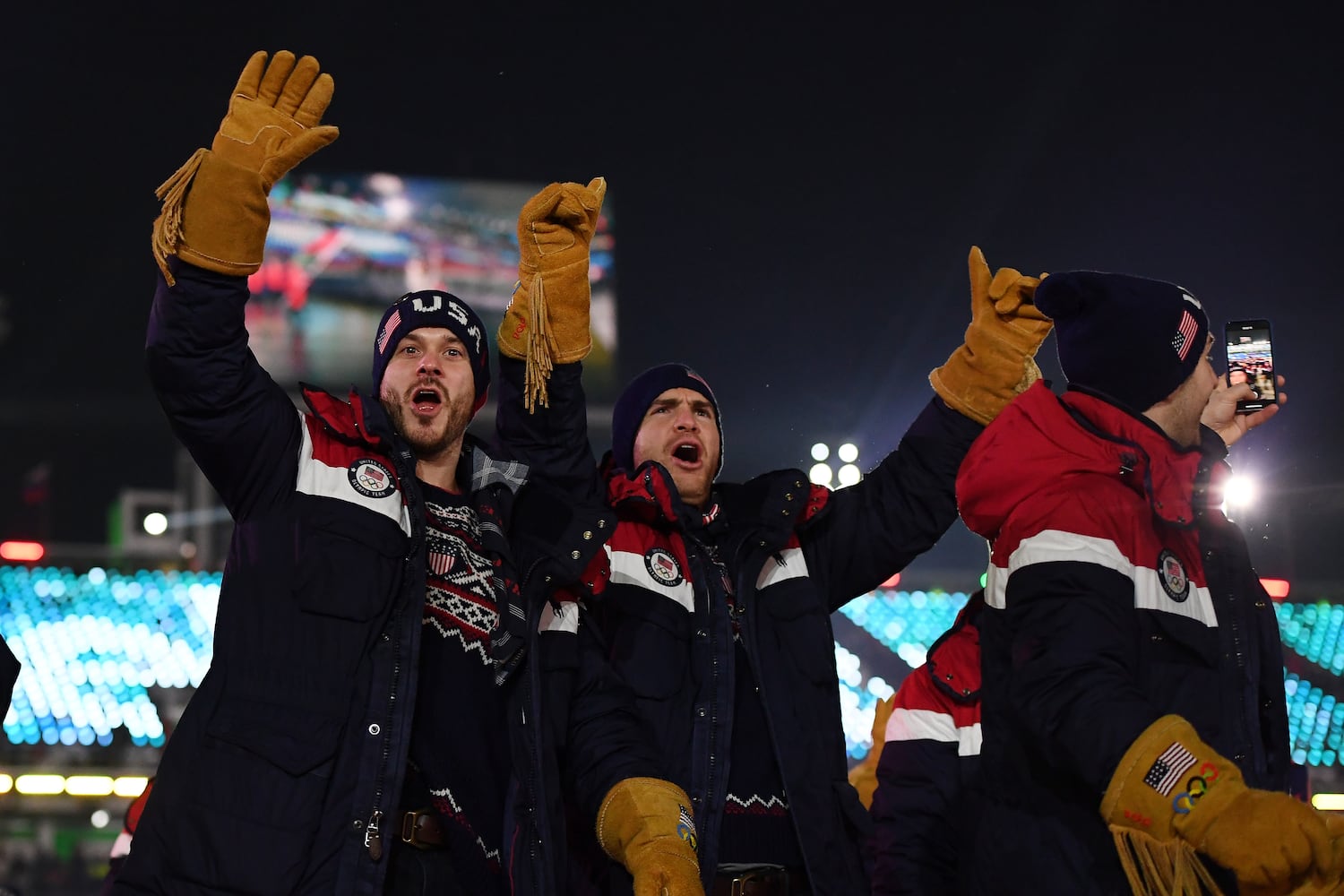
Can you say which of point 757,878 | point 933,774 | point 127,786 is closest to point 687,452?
point 933,774

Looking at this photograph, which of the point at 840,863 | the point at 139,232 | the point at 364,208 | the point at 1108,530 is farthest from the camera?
the point at 364,208

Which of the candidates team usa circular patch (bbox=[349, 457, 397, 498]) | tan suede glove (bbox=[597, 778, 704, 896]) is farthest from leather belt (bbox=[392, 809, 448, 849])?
team usa circular patch (bbox=[349, 457, 397, 498])

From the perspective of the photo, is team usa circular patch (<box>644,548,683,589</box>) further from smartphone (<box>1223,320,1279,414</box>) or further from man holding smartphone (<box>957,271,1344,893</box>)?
smartphone (<box>1223,320,1279,414</box>)

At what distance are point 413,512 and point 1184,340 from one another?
1.45 m

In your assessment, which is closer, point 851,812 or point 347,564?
point 347,564

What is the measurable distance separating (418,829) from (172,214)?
1.17m

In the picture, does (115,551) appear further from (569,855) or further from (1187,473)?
Answer: (1187,473)

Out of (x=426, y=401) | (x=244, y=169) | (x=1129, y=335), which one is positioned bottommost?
(x=1129, y=335)

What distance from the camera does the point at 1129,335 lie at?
2.45 meters

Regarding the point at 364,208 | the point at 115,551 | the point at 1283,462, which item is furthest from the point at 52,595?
the point at 1283,462

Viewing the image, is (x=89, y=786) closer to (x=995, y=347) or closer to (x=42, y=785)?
(x=42, y=785)

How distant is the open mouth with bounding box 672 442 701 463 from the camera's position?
11.3 ft

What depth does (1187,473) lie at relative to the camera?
7.76ft

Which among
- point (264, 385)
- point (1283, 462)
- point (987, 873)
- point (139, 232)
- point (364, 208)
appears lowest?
point (987, 873)
